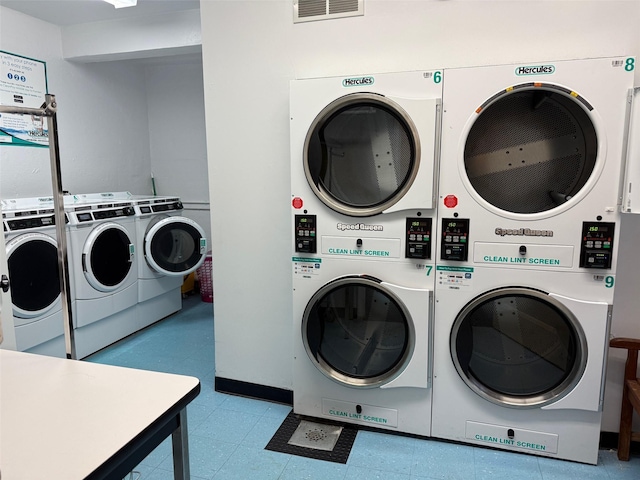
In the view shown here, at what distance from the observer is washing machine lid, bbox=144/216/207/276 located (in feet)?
12.7

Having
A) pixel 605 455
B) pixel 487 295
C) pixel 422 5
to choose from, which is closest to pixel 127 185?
pixel 422 5

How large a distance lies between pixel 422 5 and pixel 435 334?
5.57ft

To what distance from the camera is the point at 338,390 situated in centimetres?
246

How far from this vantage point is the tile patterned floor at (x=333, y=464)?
210 centimetres

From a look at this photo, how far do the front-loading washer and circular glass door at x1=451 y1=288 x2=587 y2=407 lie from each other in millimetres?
361

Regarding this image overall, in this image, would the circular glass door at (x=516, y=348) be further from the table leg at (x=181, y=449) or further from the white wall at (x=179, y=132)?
the white wall at (x=179, y=132)

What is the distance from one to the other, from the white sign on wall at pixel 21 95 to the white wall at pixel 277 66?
206 centimetres

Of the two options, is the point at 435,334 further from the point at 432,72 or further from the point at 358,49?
the point at 358,49

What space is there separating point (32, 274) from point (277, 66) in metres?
2.15

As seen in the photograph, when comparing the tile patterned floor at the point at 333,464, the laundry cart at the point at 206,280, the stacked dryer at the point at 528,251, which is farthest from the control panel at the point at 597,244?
the laundry cart at the point at 206,280

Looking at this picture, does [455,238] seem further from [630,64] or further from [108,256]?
[108,256]

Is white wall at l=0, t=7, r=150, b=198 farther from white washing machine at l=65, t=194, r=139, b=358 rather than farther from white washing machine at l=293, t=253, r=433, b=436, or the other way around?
white washing machine at l=293, t=253, r=433, b=436

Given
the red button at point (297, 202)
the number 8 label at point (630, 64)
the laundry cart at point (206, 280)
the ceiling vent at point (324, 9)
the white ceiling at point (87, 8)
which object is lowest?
the laundry cart at point (206, 280)

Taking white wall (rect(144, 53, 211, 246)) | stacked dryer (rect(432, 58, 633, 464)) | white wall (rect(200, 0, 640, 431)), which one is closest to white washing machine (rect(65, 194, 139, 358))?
white wall (rect(200, 0, 640, 431))
